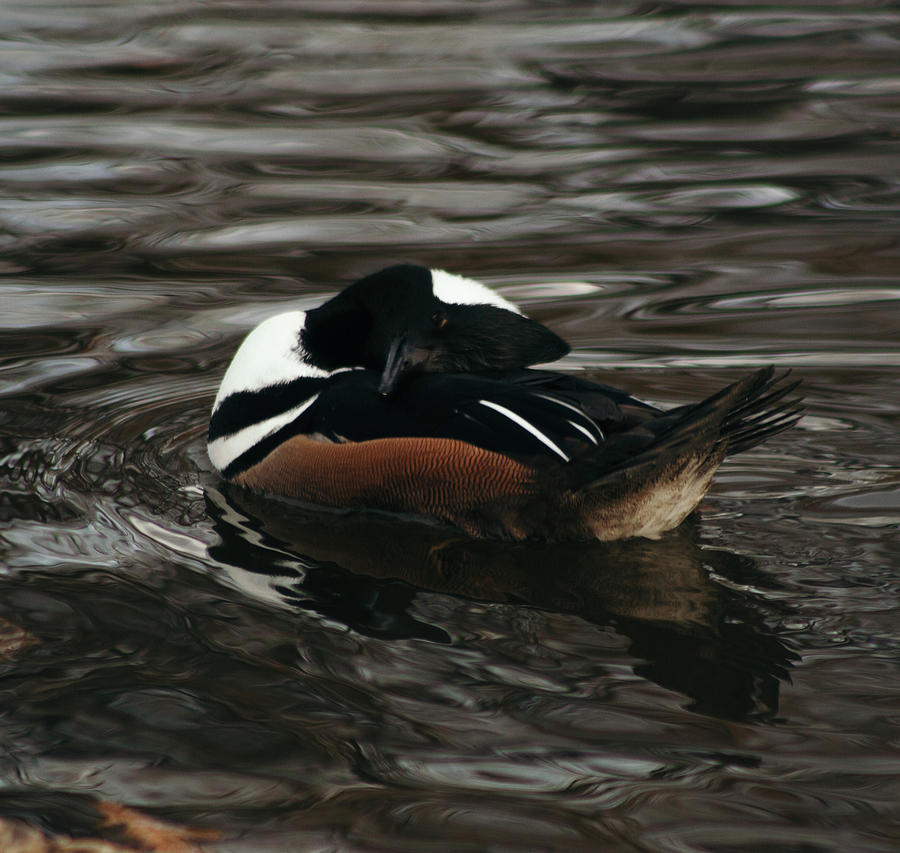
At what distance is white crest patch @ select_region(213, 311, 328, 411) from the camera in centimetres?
502

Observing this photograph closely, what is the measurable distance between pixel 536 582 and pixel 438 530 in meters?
Answer: 0.45

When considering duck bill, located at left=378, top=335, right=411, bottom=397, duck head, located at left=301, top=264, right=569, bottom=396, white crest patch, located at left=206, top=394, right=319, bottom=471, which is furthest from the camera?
white crest patch, located at left=206, top=394, right=319, bottom=471

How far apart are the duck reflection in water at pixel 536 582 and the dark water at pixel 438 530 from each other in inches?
0.5

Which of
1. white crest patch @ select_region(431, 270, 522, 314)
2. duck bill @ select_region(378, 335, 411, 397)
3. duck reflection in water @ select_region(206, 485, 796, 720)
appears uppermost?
white crest patch @ select_region(431, 270, 522, 314)

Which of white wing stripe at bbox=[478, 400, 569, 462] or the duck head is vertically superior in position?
the duck head

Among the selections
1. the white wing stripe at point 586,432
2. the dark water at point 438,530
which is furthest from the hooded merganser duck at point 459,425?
the dark water at point 438,530

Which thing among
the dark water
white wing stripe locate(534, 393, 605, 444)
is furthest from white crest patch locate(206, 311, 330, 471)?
white wing stripe locate(534, 393, 605, 444)

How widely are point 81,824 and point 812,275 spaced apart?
497 centimetres

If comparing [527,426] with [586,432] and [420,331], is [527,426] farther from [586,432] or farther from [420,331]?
[420,331]

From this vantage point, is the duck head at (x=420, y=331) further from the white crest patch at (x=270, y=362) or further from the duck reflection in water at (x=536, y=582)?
the duck reflection in water at (x=536, y=582)

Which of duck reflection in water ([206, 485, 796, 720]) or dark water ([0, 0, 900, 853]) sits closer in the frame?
dark water ([0, 0, 900, 853])

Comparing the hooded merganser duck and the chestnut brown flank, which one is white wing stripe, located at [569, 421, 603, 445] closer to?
the hooded merganser duck

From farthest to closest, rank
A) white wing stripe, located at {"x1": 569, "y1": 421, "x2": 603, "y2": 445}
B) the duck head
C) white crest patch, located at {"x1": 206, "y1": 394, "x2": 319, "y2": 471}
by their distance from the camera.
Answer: white crest patch, located at {"x1": 206, "y1": 394, "x2": 319, "y2": 471} < the duck head < white wing stripe, located at {"x1": 569, "y1": 421, "x2": 603, "y2": 445}

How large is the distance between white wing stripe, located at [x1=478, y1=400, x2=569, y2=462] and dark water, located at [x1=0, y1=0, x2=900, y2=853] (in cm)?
34
